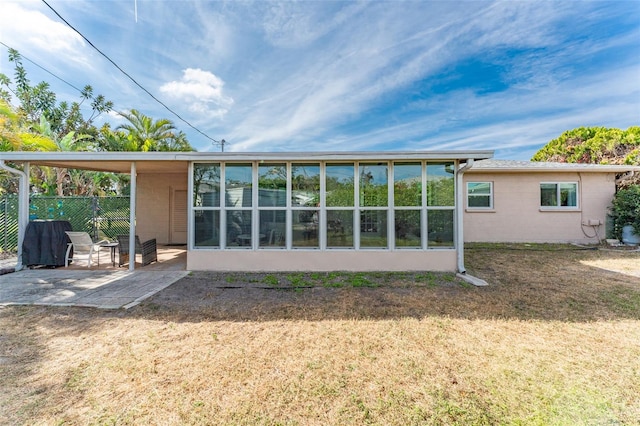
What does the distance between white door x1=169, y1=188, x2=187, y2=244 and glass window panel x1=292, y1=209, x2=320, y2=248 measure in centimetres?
617

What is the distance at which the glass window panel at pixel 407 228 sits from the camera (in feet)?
21.7

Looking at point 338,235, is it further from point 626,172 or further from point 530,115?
point 530,115

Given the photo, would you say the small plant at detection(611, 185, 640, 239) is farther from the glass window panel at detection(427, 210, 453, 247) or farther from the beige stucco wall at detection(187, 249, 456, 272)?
the beige stucco wall at detection(187, 249, 456, 272)

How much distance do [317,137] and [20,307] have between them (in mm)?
19843

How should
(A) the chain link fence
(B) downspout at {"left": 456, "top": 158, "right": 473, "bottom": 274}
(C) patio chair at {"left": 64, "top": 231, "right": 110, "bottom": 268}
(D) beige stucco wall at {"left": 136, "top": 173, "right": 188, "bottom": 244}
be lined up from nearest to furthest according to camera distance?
(B) downspout at {"left": 456, "top": 158, "right": 473, "bottom": 274} → (C) patio chair at {"left": 64, "top": 231, "right": 110, "bottom": 268} → (A) the chain link fence → (D) beige stucco wall at {"left": 136, "top": 173, "right": 188, "bottom": 244}

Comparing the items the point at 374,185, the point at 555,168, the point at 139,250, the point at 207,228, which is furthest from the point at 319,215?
the point at 555,168

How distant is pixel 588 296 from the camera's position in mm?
4977

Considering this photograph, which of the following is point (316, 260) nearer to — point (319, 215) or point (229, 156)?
point (319, 215)

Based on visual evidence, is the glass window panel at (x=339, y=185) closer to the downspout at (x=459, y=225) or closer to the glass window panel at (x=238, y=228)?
the glass window panel at (x=238, y=228)

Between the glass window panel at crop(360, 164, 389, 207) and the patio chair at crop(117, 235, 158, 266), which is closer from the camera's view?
the glass window panel at crop(360, 164, 389, 207)

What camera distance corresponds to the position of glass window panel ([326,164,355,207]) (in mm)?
6695

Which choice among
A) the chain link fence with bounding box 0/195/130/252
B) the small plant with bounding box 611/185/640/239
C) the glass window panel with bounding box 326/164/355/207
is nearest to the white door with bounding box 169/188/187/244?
the chain link fence with bounding box 0/195/130/252

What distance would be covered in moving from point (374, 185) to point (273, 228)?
2723 millimetres

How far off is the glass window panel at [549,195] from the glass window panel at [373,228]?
29.0 feet
